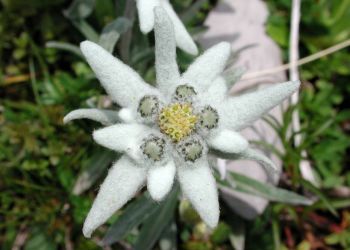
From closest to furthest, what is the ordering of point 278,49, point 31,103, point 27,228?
point 27,228, point 31,103, point 278,49

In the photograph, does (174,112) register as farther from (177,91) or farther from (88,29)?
(88,29)

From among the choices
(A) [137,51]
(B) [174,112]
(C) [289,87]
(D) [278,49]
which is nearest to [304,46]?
(D) [278,49]

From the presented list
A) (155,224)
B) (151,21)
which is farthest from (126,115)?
(155,224)

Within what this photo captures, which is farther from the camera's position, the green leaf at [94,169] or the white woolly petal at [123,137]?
the green leaf at [94,169]

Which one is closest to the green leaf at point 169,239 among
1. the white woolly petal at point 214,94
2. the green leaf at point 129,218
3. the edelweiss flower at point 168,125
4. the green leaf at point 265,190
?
the green leaf at point 265,190

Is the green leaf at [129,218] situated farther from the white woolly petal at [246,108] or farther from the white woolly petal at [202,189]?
the white woolly petal at [246,108]
